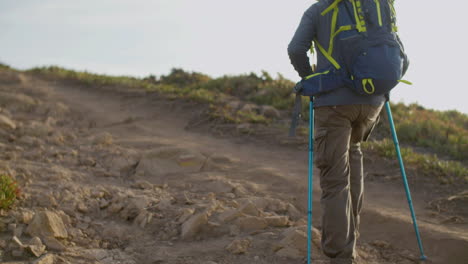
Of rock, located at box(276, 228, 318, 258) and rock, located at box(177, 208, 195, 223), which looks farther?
rock, located at box(177, 208, 195, 223)

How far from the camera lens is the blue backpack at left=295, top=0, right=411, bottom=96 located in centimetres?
340

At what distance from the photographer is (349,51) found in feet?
11.5

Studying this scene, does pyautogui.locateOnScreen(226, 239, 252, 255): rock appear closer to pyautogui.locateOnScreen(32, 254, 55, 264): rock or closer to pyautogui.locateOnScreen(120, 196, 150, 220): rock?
pyautogui.locateOnScreen(120, 196, 150, 220): rock

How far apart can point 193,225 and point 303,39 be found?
2250mm

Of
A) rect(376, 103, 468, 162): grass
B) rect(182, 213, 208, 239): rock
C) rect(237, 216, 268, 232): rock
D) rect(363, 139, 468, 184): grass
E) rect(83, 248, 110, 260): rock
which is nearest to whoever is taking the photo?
rect(83, 248, 110, 260): rock

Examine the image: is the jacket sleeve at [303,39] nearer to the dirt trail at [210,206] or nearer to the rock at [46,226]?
the dirt trail at [210,206]

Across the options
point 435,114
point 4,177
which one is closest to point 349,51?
point 4,177

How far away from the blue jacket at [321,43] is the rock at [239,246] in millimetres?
1572

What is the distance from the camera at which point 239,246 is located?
170 inches

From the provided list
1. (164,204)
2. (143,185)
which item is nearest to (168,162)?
(143,185)

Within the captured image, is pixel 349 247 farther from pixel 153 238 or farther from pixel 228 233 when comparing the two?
pixel 153 238

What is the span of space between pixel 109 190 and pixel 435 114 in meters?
10.0

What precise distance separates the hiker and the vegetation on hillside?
412cm

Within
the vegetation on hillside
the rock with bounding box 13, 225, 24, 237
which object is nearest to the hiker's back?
the rock with bounding box 13, 225, 24, 237
